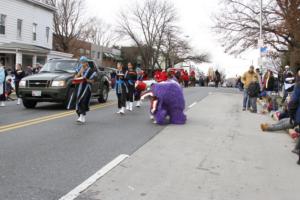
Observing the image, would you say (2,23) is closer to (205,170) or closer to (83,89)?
(83,89)

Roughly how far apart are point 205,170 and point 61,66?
10.6 meters

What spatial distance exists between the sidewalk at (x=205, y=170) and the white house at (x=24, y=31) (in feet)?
83.8

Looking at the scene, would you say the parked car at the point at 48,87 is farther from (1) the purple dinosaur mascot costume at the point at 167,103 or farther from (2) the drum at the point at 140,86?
(1) the purple dinosaur mascot costume at the point at 167,103

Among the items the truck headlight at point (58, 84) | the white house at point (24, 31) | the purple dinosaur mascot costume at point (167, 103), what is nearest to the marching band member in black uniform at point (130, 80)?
the truck headlight at point (58, 84)

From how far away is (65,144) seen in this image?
8.78m

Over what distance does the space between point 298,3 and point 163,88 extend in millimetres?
15071

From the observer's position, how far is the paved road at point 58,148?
5891 millimetres

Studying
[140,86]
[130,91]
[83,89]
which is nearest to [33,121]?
[83,89]

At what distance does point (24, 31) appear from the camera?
123 feet

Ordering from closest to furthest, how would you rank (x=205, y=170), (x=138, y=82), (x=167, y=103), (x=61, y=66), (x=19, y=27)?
(x=205, y=170) < (x=167, y=103) < (x=138, y=82) < (x=61, y=66) < (x=19, y=27)

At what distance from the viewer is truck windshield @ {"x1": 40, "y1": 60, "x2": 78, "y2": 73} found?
649 inches

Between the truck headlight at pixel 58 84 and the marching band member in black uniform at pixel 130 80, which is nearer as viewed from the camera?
the marching band member in black uniform at pixel 130 80

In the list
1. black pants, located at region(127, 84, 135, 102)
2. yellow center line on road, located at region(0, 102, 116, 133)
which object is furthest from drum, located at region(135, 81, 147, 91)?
yellow center line on road, located at region(0, 102, 116, 133)

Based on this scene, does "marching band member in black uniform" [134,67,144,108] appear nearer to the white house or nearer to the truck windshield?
the truck windshield
